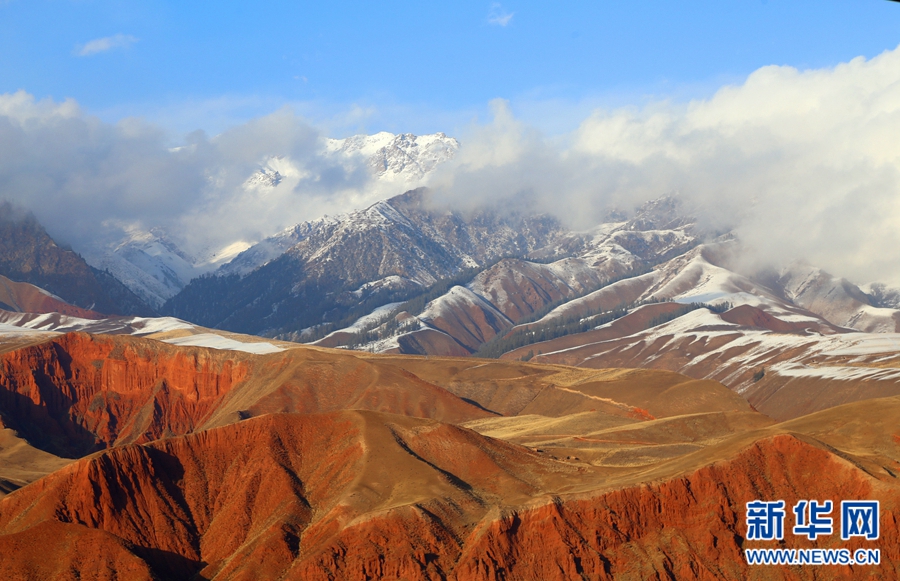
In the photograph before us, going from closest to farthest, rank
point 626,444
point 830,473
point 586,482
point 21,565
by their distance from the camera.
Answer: point 21,565
point 830,473
point 586,482
point 626,444

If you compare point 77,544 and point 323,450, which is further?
point 323,450

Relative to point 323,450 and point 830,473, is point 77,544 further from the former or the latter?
Result: point 830,473

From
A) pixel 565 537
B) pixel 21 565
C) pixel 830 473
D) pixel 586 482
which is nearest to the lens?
pixel 21 565

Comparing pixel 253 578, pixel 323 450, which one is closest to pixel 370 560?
pixel 253 578

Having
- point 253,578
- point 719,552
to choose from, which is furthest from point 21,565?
point 719,552

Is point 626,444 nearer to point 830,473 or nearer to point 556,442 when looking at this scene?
point 556,442

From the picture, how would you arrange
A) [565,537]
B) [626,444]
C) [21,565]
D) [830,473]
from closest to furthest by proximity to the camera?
[21,565] < [565,537] < [830,473] < [626,444]

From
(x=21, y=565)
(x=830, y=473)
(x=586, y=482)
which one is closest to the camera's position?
(x=21, y=565)

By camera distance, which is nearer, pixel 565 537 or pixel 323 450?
pixel 565 537

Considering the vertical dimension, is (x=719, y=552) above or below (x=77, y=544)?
below
